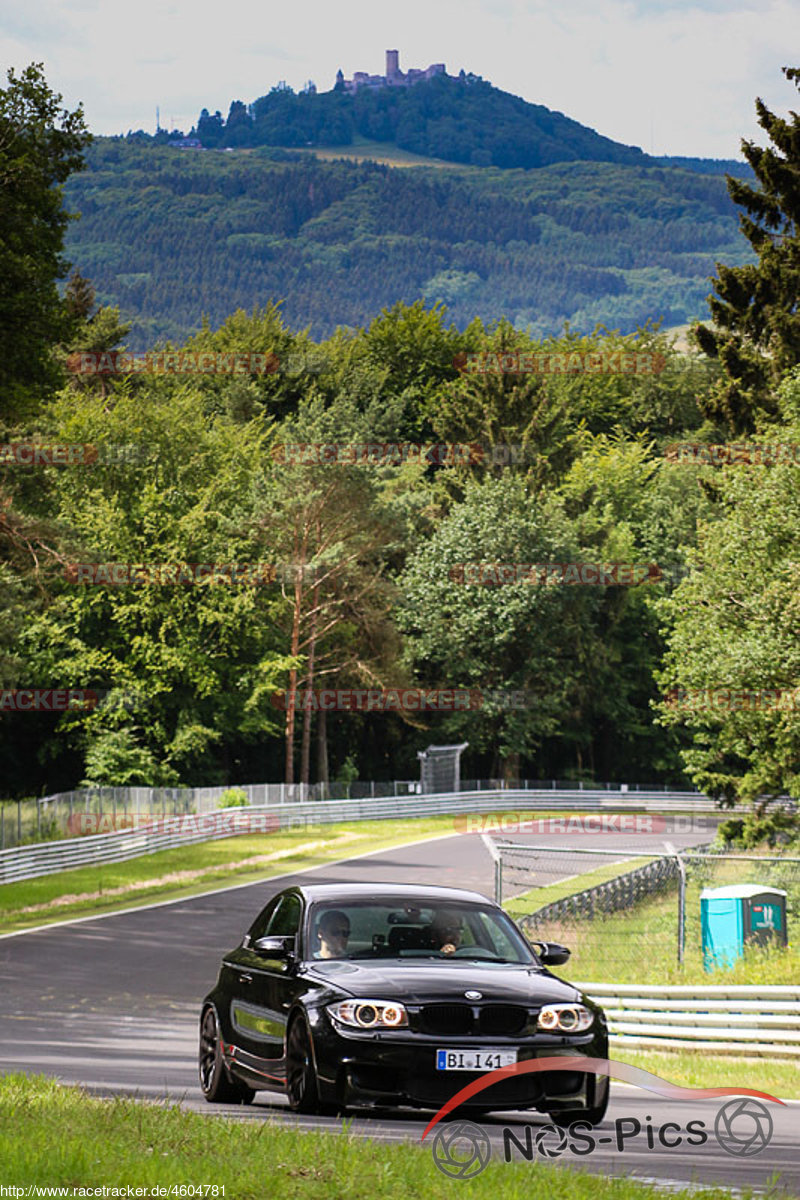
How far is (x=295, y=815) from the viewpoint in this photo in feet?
194

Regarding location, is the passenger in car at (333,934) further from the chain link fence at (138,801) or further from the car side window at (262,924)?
the chain link fence at (138,801)

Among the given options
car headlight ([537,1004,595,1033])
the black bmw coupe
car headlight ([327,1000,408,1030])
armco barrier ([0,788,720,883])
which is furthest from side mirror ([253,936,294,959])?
armco barrier ([0,788,720,883])

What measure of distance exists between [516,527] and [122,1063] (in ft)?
206

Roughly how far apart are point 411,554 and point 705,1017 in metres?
63.9

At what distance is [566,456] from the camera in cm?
8938

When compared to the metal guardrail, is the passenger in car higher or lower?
higher

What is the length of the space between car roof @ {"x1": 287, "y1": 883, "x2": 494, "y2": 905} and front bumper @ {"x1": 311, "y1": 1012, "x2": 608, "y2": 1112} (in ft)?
4.97

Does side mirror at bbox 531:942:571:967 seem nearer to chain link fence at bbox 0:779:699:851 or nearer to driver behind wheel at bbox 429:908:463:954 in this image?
driver behind wheel at bbox 429:908:463:954

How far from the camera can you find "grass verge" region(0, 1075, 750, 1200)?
22.6 ft

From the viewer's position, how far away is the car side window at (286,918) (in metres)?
10.7

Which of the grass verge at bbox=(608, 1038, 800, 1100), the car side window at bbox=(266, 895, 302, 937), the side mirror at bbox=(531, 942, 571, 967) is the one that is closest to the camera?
the side mirror at bbox=(531, 942, 571, 967)

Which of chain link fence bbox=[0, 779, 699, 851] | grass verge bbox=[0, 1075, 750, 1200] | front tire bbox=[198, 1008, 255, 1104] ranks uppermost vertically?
grass verge bbox=[0, 1075, 750, 1200]

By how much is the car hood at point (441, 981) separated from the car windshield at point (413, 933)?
24 cm

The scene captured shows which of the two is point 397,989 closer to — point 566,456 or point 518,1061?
point 518,1061
